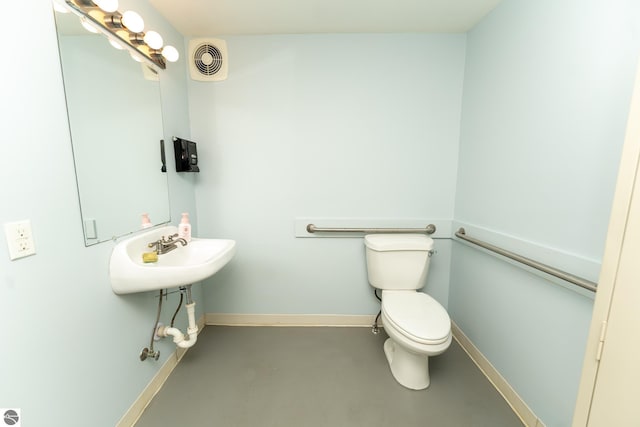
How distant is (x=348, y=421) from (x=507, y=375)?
919mm

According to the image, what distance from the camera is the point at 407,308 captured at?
1431mm

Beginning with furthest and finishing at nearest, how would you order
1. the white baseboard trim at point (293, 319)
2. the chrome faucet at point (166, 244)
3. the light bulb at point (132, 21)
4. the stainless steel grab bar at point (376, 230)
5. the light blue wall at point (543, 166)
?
the white baseboard trim at point (293, 319) < the stainless steel grab bar at point (376, 230) < the chrome faucet at point (166, 244) < the light bulb at point (132, 21) < the light blue wall at point (543, 166)

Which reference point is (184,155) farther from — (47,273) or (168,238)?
(47,273)

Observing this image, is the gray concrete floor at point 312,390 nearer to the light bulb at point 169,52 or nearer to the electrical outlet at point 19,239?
the electrical outlet at point 19,239

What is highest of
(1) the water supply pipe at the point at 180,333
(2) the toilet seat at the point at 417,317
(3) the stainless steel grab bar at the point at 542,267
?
(3) the stainless steel grab bar at the point at 542,267

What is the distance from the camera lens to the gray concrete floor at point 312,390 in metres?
1.22

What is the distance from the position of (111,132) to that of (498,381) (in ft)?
8.06

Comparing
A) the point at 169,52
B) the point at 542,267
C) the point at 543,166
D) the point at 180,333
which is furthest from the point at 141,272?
the point at 543,166

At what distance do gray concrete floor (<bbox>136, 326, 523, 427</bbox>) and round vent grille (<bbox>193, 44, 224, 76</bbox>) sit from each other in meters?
1.99

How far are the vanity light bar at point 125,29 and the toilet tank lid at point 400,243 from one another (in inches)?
65.3

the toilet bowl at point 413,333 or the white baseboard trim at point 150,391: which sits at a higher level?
the toilet bowl at point 413,333

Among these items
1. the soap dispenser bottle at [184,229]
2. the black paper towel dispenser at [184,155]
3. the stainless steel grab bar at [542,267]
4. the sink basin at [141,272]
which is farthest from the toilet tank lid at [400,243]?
the black paper towel dispenser at [184,155]

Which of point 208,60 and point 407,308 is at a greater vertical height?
point 208,60

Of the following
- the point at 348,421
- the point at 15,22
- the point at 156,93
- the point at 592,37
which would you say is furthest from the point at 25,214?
the point at 592,37
